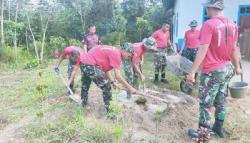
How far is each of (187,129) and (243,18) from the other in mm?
9698

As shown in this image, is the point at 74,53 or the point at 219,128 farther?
the point at 74,53

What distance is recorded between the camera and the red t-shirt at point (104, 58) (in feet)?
17.4

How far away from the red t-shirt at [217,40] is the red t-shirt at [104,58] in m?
1.23

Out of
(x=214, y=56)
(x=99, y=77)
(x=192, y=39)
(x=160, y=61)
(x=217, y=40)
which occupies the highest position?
(x=217, y=40)

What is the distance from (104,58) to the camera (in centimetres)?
559

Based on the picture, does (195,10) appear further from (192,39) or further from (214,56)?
(214,56)

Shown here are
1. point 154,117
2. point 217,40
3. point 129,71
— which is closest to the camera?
point 217,40

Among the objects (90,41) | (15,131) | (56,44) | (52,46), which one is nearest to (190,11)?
(90,41)

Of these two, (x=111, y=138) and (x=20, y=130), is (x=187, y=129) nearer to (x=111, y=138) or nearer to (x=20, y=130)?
(x=111, y=138)

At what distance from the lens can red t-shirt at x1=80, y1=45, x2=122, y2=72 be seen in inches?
209

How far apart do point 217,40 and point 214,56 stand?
0.72 ft

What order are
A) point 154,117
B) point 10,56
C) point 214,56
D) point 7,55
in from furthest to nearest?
point 10,56
point 7,55
point 154,117
point 214,56

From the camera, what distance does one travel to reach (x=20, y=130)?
5.53 metres

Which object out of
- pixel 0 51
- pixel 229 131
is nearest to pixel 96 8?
pixel 0 51
